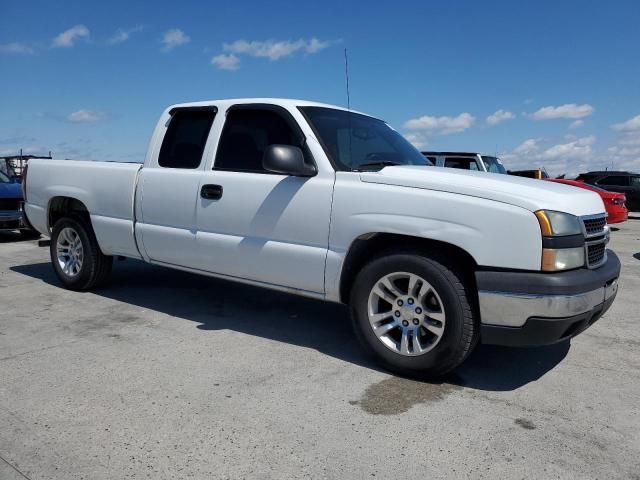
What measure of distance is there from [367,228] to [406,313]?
2.04 ft

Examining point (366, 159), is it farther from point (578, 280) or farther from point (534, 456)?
point (534, 456)

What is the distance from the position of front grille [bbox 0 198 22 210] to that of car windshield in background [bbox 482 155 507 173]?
990 cm

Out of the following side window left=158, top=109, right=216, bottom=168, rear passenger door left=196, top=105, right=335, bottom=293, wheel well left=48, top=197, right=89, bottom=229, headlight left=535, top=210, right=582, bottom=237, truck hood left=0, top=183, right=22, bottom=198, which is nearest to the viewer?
headlight left=535, top=210, right=582, bottom=237

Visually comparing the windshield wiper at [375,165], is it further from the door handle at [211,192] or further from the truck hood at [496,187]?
the door handle at [211,192]

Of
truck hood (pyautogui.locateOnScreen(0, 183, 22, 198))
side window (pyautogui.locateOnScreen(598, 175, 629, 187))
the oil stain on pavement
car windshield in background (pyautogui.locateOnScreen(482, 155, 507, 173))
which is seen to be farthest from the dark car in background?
the oil stain on pavement

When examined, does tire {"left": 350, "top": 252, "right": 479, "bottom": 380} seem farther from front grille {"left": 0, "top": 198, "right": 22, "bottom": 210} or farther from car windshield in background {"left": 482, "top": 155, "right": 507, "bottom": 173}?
car windshield in background {"left": 482, "top": 155, "right": 507, "bottom": 173}

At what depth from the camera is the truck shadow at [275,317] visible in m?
3.88

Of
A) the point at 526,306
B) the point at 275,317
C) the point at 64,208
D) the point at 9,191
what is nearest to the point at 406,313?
the point at 526,306

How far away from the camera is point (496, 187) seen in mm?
3412

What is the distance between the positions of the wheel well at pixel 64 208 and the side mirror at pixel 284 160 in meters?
2.85

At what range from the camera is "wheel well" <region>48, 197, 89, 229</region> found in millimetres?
5840

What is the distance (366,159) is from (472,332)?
5.14ft

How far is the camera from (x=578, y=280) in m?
3.24

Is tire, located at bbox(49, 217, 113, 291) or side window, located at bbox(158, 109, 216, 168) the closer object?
side window, located at bbox(158, 109, 216, 168)
